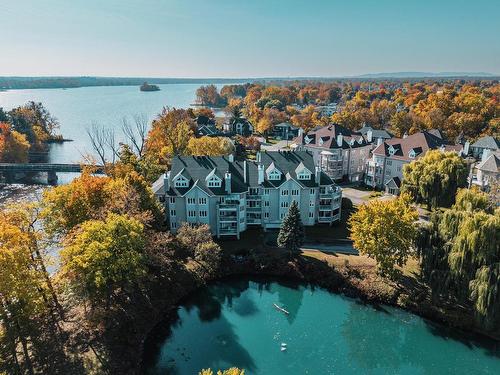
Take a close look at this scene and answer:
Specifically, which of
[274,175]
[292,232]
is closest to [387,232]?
[292,232]

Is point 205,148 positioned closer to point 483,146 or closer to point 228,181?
point 228,181

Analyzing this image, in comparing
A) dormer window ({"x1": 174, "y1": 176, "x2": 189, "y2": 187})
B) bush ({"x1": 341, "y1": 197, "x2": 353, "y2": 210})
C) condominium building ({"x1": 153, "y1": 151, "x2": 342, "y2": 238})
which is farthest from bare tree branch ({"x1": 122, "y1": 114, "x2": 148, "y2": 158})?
bush ({"x1": 341, "y1": 197, "x2": 353, "y2": 210})

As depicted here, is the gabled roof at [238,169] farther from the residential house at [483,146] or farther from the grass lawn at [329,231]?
the residential house at [483,146]

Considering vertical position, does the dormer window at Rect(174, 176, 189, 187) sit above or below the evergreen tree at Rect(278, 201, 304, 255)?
above

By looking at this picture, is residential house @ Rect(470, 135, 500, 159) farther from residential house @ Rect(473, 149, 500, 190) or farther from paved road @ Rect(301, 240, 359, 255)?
paved road @ Rect(301, 240, 359, 255)

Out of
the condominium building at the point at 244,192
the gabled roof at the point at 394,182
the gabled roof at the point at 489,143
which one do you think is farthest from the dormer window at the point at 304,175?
the gabled roof at the point at 489,143

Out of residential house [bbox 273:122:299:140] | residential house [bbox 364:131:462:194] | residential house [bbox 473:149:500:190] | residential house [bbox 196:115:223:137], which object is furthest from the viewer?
residential house [bbox 273:122:299:140]
